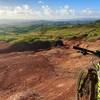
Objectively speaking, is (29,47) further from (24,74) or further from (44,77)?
(44,77)

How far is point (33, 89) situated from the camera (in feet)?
127

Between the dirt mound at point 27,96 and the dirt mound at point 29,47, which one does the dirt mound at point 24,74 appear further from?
the dirt mound at point 29,47

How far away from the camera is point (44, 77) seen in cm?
4422

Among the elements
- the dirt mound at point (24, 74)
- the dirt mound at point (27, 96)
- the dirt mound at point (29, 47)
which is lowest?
the dirt mound at point (29, 47)

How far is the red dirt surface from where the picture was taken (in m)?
34.9

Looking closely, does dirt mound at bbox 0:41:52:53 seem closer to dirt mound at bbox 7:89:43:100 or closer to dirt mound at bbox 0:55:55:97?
dirt mound at bbox 0:55:55:97

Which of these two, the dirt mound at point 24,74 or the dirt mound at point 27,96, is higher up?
the dirt mound at point 27,96

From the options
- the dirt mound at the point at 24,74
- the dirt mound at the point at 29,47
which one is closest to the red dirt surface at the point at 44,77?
the dirt mound at the point at 24,74

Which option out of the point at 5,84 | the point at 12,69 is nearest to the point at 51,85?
the point at 5,84

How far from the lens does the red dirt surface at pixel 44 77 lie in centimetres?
3494

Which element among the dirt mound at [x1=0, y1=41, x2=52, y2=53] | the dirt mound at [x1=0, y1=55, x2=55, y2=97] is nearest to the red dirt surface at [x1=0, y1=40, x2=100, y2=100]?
the dirt mound at [x1=0, y1=55, x2=55, y2=97]

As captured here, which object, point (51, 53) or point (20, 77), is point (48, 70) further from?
point (51, 53)

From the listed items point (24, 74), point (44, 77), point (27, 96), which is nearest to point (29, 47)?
point (24, 74)

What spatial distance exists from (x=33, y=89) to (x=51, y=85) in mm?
2572
